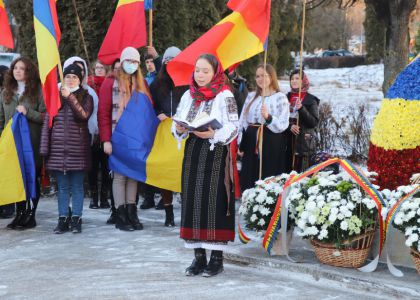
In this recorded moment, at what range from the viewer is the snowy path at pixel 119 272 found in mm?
4945

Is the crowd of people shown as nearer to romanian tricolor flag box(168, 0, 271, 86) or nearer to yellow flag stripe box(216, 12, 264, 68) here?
romanian tricolor flag box(168, 0, 271, 86)

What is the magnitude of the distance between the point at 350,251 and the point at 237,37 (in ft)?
7.46

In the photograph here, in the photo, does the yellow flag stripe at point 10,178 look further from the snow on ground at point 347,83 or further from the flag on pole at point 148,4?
the snow on ground at point 347,83

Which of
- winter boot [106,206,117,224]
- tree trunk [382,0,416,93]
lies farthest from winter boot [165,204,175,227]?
tree trunk [382,0,416,93]

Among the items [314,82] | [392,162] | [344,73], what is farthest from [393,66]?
[344,73]

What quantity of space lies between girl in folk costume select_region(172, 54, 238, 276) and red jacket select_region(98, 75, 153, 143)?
6.12 feet

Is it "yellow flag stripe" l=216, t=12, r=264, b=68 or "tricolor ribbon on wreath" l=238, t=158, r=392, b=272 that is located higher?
"yellow flag stripe" l=216, t=12, r=264, b=68

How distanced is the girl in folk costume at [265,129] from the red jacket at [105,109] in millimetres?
1369

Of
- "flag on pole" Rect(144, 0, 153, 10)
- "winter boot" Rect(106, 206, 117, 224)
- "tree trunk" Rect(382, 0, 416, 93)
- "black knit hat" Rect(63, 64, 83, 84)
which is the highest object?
"tree trunk" Rect(382, 0, 416, 93)

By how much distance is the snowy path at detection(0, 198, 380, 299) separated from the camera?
4.95 metres

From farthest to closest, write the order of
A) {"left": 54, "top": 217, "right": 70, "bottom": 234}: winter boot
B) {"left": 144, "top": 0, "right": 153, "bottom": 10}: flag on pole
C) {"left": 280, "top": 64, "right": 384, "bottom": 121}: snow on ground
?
{"left": 280, "top": 64, "right": 384, "bottom": 121}: snow on ground < {"left": 144, "top": 0, "right": 153, "bottom": 10}: flag on pole < {"left": 54, "top": 217, "right": 70, "bottom": 234}: winter boot

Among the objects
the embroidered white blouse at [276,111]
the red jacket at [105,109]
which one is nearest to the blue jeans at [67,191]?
the red jacket at [105,109]

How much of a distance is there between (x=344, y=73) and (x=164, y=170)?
966 inches

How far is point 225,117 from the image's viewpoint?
5.27 meters
